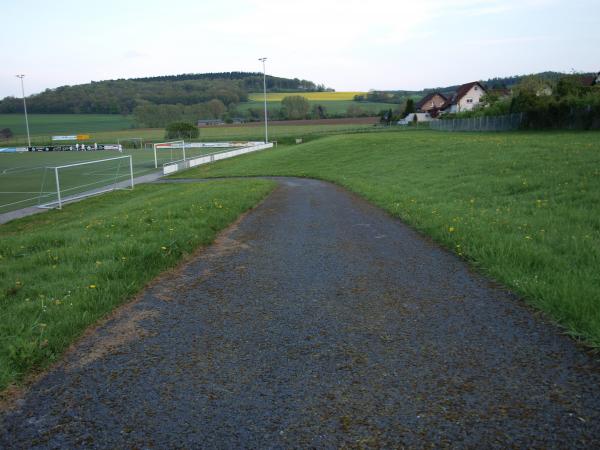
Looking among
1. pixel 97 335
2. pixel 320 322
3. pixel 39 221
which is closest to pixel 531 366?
pixel 320 322

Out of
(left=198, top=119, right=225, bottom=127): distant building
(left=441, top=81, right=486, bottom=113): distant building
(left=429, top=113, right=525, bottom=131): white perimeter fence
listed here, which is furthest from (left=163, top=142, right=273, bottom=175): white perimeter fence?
(left=198, top=119, right=225, bottom=127): distant building

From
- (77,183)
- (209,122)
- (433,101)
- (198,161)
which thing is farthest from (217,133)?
(77,183)

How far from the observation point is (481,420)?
305 centimetres

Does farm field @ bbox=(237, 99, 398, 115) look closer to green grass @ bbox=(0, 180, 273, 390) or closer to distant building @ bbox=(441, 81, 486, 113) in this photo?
distant building @ bbox=(441, 81, 486, 113)

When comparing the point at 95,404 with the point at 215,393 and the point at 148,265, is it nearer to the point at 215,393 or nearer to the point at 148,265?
the point at 215,393

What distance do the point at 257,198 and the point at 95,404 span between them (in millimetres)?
11978

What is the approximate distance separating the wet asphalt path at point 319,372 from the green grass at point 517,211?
39cm

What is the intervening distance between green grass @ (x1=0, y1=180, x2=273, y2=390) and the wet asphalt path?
0.26 metres

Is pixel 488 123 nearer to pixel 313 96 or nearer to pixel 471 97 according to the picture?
pixel 471 97

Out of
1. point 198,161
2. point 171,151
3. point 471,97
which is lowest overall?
point 198,161

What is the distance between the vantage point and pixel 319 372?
12.2ft

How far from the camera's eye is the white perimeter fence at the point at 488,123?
42781 mm

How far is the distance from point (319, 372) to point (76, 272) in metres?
4.15

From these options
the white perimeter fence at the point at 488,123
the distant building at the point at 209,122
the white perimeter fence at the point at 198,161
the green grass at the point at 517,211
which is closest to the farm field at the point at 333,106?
the distant building at the point at 209,122
